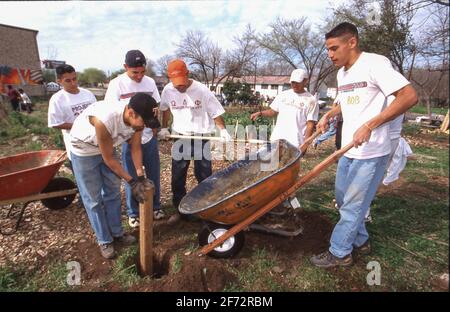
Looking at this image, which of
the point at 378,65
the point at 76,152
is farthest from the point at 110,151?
the point at 378,65

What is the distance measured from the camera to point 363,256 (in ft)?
9.01

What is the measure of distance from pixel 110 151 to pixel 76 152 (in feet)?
1.41

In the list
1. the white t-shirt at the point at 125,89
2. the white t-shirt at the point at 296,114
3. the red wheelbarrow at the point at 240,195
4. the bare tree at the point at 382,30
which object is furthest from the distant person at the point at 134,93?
the bare tree at the point at 382,30

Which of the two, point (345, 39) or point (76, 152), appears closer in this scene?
point (345, 39)

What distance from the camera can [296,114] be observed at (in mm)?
3436

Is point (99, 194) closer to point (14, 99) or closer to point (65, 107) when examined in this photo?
point (65, 107)

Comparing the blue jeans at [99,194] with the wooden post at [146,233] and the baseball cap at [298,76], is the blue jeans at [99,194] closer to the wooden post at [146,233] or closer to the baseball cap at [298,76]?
the wooden post at [146,233]

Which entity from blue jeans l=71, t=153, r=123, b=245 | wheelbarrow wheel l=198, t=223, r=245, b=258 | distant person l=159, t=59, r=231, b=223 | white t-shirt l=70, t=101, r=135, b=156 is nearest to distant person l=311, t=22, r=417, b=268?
wheelbarrow wheel l=198, t=223, r=245, b=258

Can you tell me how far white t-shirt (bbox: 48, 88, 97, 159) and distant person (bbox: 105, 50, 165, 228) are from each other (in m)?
0.67

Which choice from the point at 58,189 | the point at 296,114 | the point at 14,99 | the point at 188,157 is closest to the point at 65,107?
the point at 58,189

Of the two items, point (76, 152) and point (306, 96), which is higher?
point (306, 96)

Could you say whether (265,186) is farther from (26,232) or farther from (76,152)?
(26,232)

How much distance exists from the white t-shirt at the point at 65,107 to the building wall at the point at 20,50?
94.5ft
